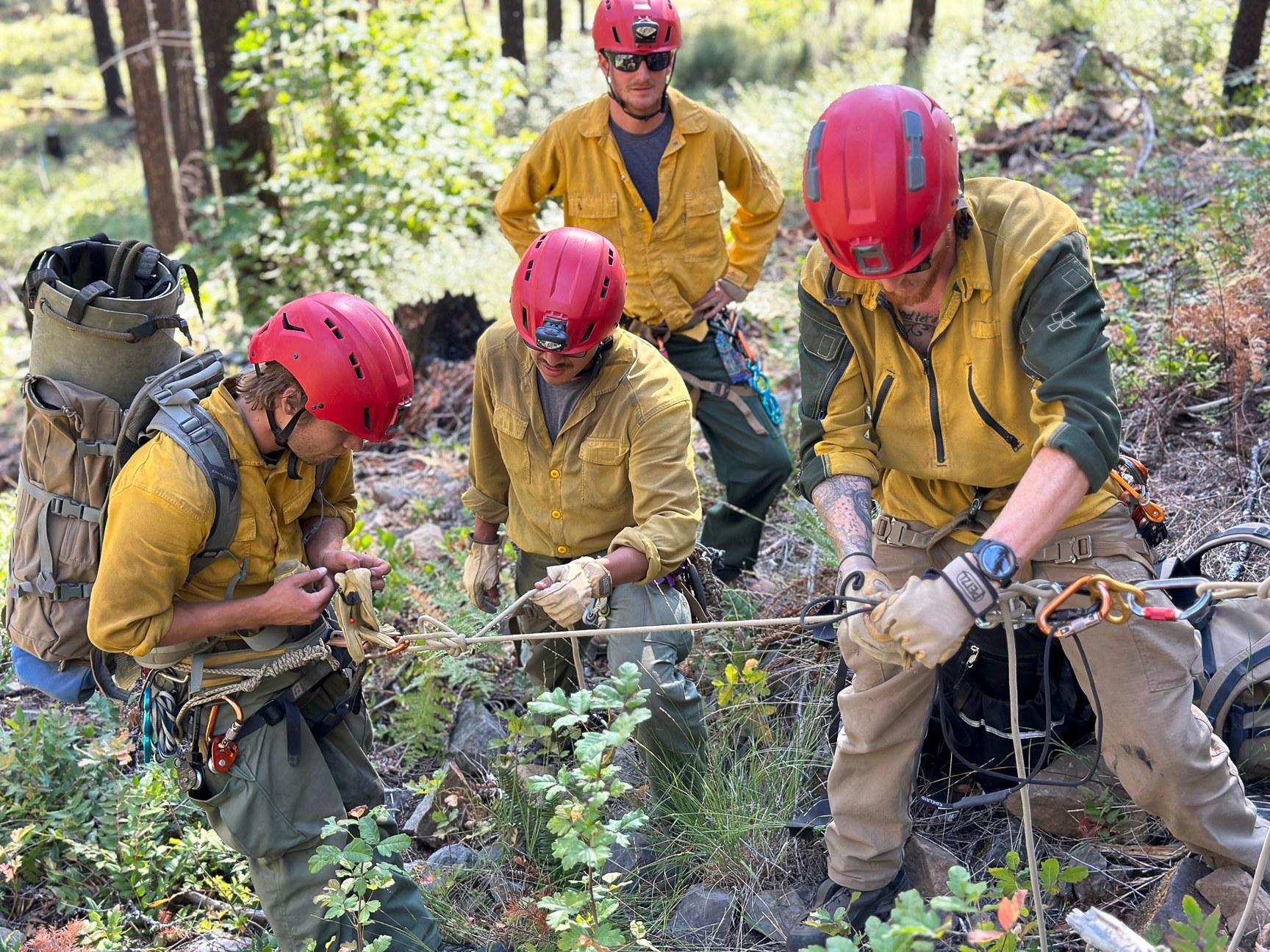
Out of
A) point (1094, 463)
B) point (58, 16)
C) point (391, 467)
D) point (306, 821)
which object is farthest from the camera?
point (58, 16)

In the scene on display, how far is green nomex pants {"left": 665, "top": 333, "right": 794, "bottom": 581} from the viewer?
5.50 meters

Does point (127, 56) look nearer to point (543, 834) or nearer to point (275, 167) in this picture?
point (275, 167)

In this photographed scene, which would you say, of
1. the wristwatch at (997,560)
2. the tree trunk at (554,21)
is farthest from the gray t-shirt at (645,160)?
the tree trunk at (554,21)

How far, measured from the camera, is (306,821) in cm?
356

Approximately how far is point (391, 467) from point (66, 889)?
12.6ft

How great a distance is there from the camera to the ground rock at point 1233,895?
9.92 ft

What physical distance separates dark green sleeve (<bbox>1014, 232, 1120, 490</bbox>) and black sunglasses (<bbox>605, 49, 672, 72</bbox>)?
2.95 metres

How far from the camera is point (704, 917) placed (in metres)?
3.70

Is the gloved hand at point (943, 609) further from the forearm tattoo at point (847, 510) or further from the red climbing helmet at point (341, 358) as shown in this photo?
the red climbing helmet at point (341, 358)

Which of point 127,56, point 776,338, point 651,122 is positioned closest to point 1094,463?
point 651,122

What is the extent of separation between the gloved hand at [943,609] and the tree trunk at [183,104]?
14906mm

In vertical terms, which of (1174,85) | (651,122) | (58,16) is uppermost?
(651,122)

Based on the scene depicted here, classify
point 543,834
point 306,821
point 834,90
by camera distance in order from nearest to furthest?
point 306,821
point 543,834
point 834,90

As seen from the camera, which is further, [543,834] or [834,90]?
[834,90]
